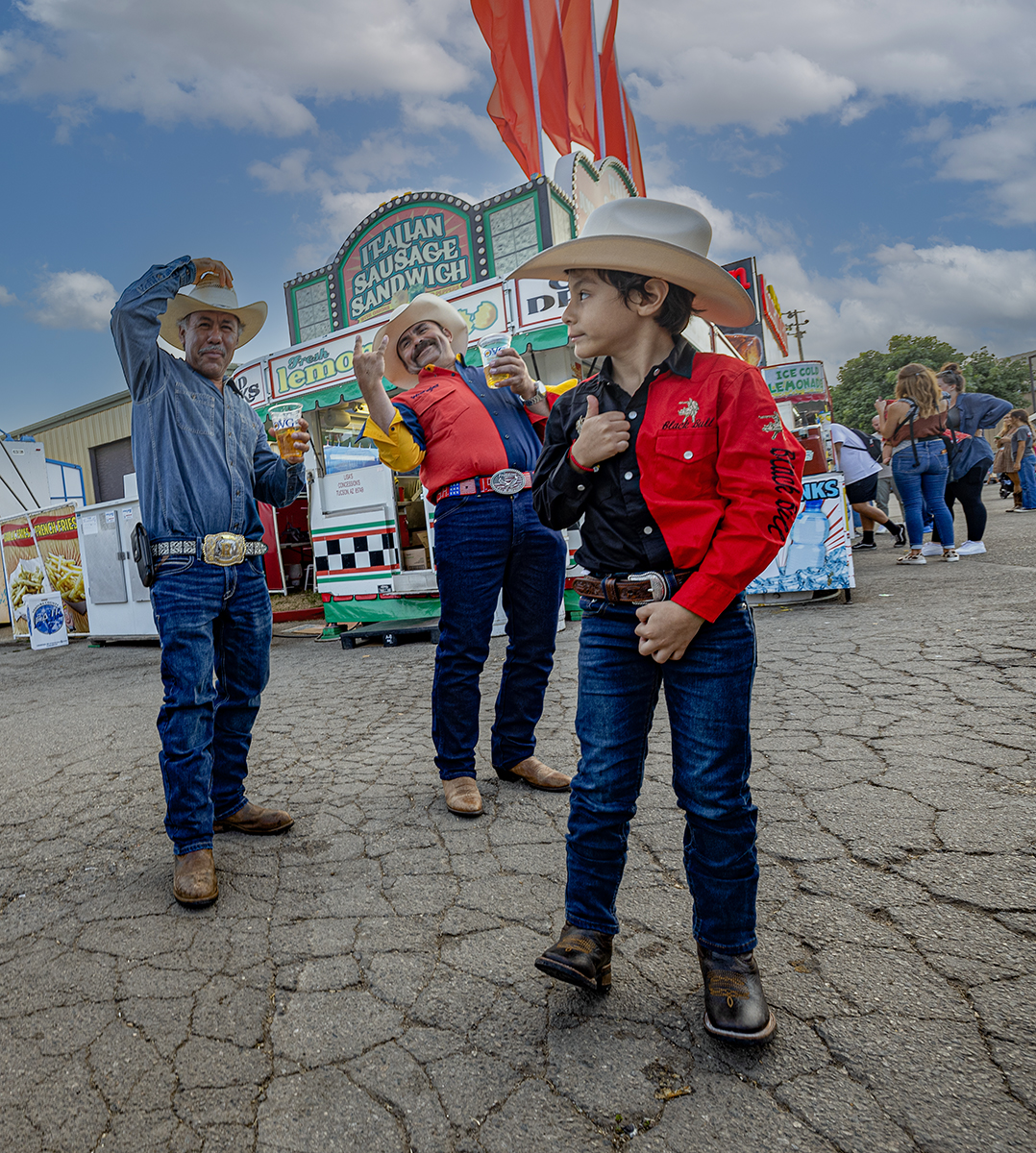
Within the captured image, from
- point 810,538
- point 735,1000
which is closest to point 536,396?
point 735,1000

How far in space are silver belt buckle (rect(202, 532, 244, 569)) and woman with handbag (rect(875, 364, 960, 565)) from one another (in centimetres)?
608

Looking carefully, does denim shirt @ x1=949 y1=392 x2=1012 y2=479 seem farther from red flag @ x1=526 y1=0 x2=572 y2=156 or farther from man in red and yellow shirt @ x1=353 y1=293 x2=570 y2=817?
red flag @ x1=526 y1=0 x2=572 y2=156

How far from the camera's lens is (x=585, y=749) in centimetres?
166

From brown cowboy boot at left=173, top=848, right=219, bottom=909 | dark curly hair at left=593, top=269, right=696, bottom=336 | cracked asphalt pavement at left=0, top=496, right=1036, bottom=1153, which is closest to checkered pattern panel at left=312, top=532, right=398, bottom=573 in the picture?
cracked asphalt pavement at left=0, top=496, right=1036, bottom=1153

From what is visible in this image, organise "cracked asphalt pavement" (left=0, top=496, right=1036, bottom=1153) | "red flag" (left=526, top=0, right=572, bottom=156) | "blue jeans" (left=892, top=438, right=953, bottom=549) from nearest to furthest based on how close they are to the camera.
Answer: "cracked asphalt pavement" (left=0, top=496, right=1036, bottom=1153) < "blue jeans" (left=892, top=438, right=953, bottom=549) < "red flag" (left=526, top=0, right=572, bottom=156)

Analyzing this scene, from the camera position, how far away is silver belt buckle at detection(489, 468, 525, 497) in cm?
276

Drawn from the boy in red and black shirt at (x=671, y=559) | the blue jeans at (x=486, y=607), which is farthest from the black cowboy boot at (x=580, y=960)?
the blue jeans at (x=486, y=607)

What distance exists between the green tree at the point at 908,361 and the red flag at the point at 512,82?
35.0 m

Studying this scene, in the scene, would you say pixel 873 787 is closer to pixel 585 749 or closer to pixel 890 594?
pixel 585 749

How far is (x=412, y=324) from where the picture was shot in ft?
10.0

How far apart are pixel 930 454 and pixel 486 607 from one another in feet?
19.2

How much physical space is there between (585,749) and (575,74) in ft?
54.3

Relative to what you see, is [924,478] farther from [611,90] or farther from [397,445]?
[611,90]

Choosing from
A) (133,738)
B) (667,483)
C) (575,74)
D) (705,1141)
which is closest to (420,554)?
(133,738)
